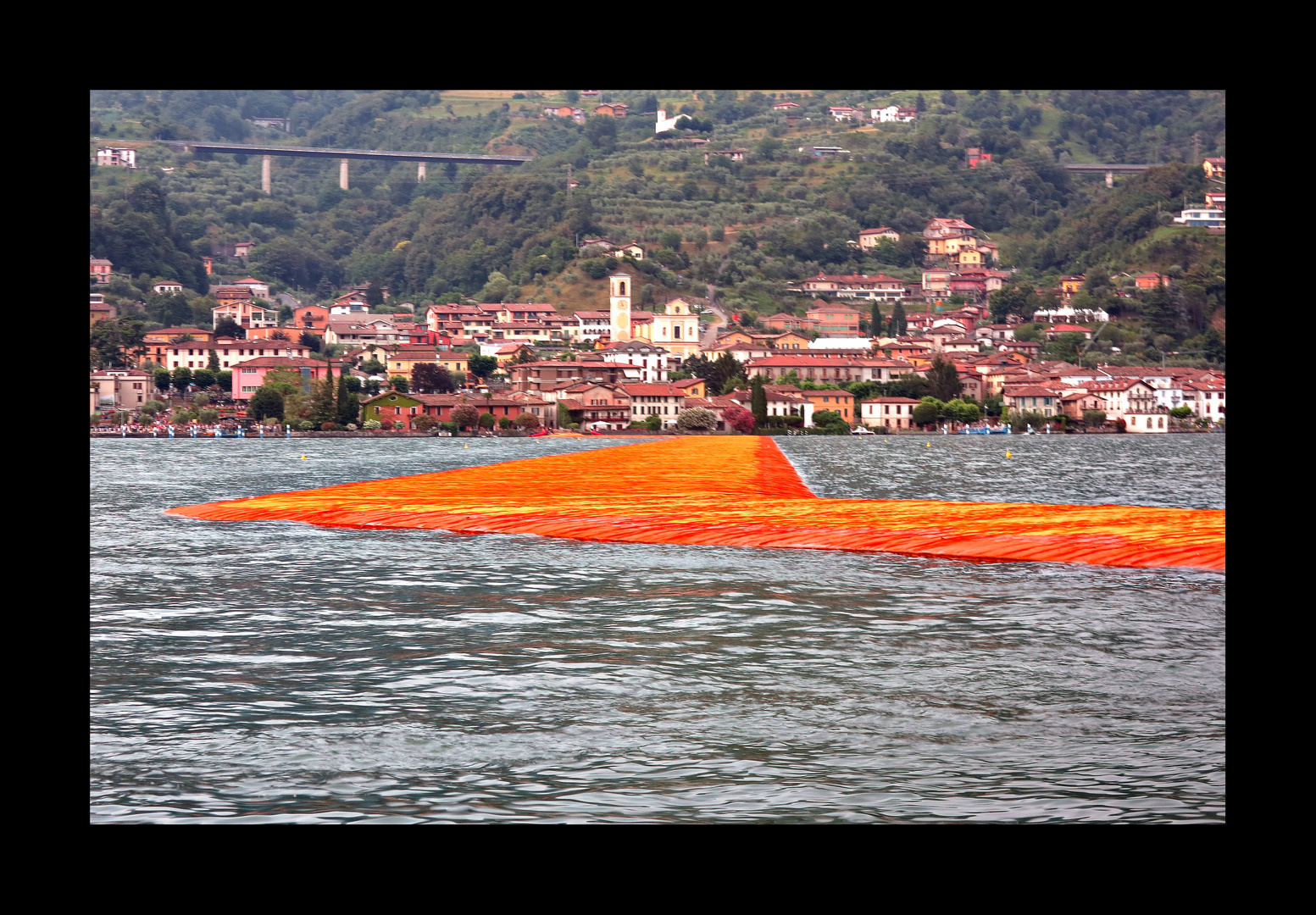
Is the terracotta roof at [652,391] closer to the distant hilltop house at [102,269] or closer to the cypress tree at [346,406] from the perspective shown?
the cypress tree at [346,406]

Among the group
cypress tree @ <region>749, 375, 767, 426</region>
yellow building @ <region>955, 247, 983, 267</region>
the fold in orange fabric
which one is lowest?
the fold in orange fabric

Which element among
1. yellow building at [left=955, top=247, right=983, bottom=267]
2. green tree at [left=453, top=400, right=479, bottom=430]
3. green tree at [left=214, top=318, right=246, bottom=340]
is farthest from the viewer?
yellow building at [left=955, top=247, right=983, bottom=267]

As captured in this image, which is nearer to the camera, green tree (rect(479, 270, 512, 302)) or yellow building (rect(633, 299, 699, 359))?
yellow building (rect(633, 299, 699, 359))

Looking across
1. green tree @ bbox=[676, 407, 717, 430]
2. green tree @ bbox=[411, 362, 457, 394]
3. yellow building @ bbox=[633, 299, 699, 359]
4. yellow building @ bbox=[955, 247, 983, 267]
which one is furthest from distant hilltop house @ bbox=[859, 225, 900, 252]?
green tree @ bbox=[676, 407, 717, 430]

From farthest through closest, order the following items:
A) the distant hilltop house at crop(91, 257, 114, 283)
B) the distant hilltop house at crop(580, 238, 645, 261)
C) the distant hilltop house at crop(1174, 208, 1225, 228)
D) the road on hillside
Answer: the distant hilltop house at crop(580, 238, 645, 261) < the distant hilltop house at crop(1174, 208, 1225, 228) < the distant hilltop house at crop(91, 257, 114, 283) < the road on hillside

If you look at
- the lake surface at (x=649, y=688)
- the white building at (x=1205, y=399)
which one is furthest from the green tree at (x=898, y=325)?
the lake surface at (x=649, y=688)

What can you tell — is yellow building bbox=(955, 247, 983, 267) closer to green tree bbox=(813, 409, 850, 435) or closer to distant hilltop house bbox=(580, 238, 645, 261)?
distant hilltop house bbox=(580, 238, 645, 261)
